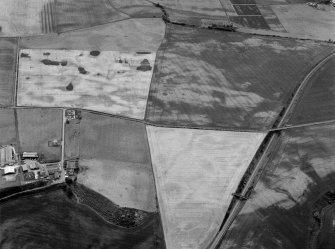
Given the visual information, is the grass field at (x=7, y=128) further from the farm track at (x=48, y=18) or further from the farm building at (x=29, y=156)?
the farm track at (x=48, y=18)

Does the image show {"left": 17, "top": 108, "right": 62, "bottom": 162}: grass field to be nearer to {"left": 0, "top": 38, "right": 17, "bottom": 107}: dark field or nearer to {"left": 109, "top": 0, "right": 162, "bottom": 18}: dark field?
{"left": 0, "top": 38, "right": 17, "bottom": 107}: dark field

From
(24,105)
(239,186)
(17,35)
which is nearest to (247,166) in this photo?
(239,186)

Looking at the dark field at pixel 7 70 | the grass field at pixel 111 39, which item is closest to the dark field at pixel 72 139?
the dark field at pixel 7 70

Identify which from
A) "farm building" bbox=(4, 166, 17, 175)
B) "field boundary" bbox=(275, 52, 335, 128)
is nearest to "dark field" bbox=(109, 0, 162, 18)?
"field boundary" bbox=(275, 52, 335, 128)

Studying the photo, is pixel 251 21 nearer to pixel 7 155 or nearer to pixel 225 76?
pixel 225 76

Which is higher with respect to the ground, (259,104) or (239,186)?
(259,104)

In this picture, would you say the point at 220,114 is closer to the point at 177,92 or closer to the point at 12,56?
the point at 177,92
